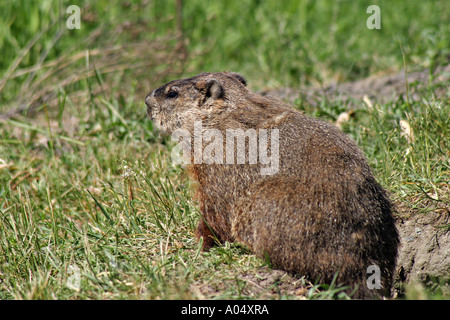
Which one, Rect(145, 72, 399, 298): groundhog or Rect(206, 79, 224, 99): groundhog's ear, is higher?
Rect(206, 79, 224, 99): groundhog's ear

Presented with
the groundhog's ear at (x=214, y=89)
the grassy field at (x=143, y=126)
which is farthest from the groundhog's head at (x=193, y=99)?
the grassy field at (x=143, y=126)

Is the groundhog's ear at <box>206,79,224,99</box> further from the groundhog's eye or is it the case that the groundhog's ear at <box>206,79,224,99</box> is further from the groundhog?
the groundhog's eye

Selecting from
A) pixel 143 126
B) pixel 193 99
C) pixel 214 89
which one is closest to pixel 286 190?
pixel 214 89

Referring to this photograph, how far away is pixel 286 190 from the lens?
3.29 meters

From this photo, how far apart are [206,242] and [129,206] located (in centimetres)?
77

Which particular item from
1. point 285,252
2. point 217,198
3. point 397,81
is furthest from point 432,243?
point 397,81

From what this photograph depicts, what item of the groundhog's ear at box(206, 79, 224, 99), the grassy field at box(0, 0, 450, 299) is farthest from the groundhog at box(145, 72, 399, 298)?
the grassy field at box(0, 0, 450, 299)

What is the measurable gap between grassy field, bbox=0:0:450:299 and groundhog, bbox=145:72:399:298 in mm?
235

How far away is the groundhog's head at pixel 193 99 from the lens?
3.90 meters

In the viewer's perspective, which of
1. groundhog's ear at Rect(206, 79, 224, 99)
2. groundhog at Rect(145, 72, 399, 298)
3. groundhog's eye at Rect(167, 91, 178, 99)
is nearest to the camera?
groundhog at Rect(145, 72, 399, 298)

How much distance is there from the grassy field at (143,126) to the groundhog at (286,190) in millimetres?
235

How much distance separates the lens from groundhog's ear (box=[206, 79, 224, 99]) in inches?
152

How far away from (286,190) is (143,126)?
2.32m

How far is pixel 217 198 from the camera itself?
11.8ft
